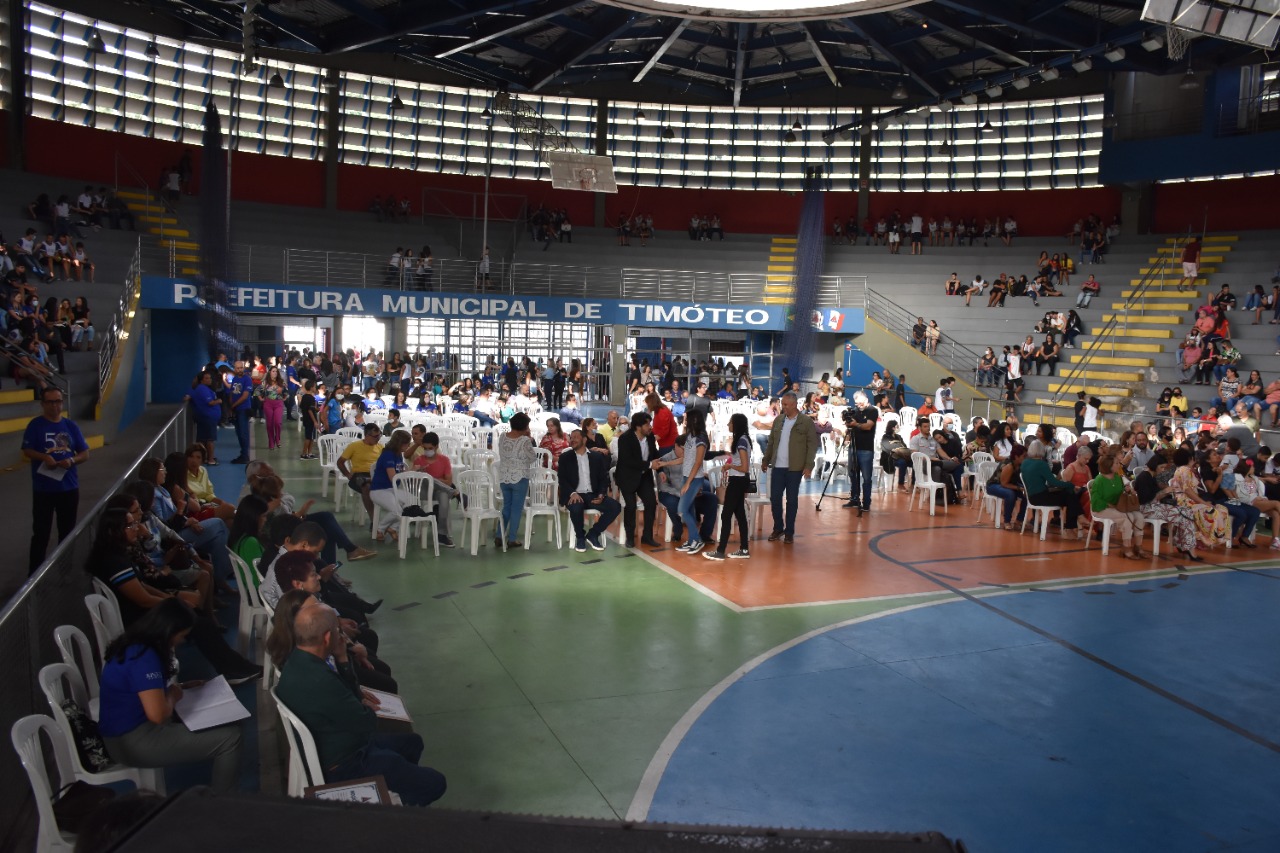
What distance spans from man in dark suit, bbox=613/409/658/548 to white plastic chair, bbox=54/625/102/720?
20.2ft

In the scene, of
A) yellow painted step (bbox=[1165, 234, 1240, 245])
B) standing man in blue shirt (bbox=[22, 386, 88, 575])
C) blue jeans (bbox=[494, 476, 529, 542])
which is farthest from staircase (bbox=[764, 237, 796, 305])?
standing man in blue shirt (bbox=[22, 386, 88, 575])

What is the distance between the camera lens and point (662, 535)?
462 inches

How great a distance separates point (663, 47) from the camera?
81.3 ft

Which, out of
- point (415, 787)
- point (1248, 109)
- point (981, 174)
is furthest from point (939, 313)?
point (415, 787)

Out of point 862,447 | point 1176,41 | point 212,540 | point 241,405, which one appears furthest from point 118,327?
point 1176,41

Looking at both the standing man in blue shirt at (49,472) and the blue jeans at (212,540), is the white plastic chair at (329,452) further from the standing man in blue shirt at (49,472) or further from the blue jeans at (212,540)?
the standing man in blue shirt at (49,472)

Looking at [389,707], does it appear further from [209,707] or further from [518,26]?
[518,26]

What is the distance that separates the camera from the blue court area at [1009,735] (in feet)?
16.1

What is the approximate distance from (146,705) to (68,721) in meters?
0.30

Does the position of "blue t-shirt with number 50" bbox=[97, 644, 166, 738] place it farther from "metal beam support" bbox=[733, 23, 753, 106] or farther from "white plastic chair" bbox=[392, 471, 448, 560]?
"metal beam support" bbox=[733, 23, 753, 106]

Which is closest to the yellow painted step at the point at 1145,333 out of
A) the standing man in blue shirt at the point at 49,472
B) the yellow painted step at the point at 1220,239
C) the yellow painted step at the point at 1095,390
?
the yellow painted step at the point at 1095,390

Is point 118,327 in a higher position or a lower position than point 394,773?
higher

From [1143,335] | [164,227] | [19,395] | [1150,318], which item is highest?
[164,227]

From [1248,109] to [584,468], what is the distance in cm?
2411
